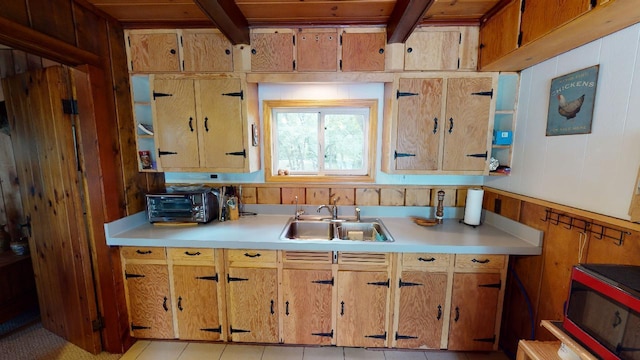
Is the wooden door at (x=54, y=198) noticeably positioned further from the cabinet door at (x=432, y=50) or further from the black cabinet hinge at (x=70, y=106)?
the cabinet door at (x=432, y=50)

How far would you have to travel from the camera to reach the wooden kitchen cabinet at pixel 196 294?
6.08 ft

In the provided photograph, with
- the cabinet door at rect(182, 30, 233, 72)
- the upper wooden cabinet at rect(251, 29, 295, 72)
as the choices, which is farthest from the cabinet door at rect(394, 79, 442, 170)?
the cabinet door at rect(182, 30, 233, 72)

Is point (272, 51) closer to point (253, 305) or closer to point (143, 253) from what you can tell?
point (143, 253)

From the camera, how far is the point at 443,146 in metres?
1.95

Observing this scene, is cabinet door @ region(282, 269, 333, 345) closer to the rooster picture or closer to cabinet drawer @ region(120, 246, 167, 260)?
cabinet drawer @ region(120, 246, 167, 260)

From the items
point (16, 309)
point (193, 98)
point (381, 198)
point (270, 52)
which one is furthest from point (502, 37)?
point (16, 309)

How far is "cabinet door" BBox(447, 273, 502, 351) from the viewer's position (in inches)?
69.4

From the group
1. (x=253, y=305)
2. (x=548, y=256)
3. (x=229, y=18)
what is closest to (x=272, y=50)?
(x=229, y=18)

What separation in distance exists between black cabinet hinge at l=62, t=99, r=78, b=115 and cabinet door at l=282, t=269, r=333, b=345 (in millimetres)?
1812

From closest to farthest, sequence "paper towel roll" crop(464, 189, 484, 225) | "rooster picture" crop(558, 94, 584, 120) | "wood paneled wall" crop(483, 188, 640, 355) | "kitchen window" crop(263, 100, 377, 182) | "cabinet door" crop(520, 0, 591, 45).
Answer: "cabinet door" crop(520, 0, 591, 45), "wood paneled wall" crop(483, 188, 640, 355), "rooster picture" crop(558, 94, 584, 120), "paper towel roll" crop(464, 189, 484, 225), "kitchen window" crop(263, 100, 377, 182)

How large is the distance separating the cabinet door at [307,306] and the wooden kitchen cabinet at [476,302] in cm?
90

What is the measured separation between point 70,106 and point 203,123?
2.68ft

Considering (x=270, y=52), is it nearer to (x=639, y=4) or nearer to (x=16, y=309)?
(x=639, y=4)

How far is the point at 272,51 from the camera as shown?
6.23ft
